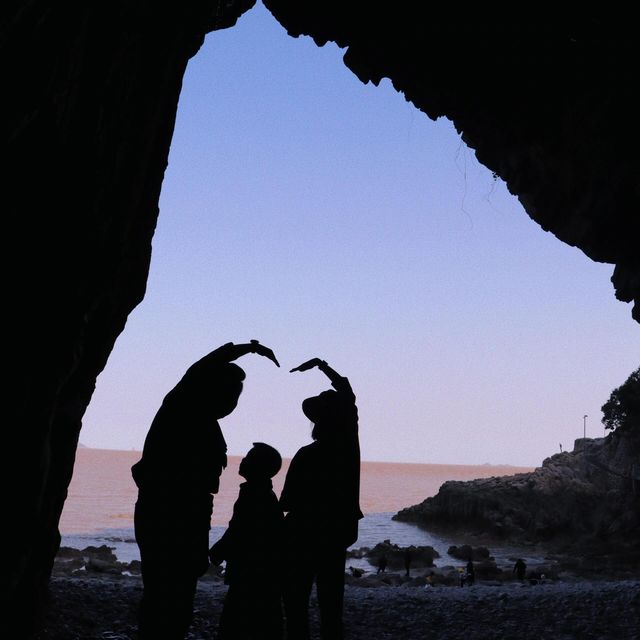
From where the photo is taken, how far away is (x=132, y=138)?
7043 mm

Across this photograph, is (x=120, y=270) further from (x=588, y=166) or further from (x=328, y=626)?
(x=588, y=166)

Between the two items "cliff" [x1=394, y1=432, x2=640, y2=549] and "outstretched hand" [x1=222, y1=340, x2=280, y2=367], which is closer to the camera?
"outstretched hand" [x1=222, y1=340, x2=280, y2=367]

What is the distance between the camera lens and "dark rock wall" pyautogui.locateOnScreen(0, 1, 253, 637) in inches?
183

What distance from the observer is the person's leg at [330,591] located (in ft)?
20.7

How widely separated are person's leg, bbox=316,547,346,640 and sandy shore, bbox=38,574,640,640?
3130mm

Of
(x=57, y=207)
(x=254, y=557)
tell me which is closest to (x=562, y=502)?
(x=254, y=557)

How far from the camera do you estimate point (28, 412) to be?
5.07 meters

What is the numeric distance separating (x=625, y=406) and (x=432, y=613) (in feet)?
118

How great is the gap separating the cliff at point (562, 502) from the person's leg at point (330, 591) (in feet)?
108

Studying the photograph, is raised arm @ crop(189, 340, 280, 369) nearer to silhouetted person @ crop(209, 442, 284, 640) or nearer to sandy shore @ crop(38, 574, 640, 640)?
silhouetted person @ crop(209, 442, 284, 640)

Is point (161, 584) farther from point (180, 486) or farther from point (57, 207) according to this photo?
point (57, 207)

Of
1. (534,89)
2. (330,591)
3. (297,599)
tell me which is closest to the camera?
(297,599)

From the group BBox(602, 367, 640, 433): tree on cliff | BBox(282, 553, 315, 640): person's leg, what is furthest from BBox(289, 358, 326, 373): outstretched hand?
BBox(602, 367, 640, 433): tree on cliff

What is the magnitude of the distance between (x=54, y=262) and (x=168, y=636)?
10.0ft
